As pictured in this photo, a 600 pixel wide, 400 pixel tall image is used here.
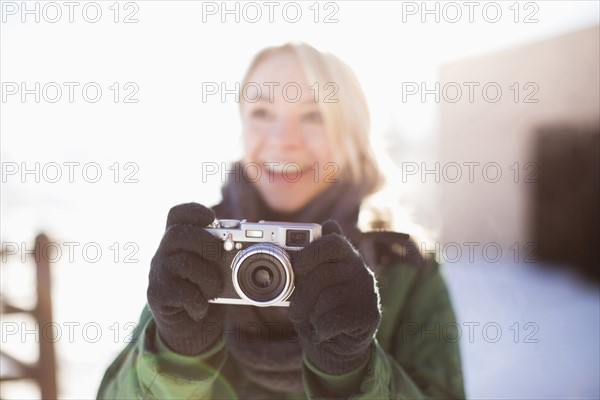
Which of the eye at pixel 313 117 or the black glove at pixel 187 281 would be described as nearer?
the black glove at pixel 187 281

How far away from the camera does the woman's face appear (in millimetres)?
1746

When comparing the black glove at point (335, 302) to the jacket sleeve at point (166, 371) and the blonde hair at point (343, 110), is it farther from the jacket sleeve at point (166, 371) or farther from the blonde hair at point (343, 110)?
the blonde hair at point (343, 110)

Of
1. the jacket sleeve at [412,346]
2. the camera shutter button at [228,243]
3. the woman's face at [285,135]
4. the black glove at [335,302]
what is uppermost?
the woman's face at [285,135]

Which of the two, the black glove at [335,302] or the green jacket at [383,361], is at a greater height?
the black glove at [335,302]

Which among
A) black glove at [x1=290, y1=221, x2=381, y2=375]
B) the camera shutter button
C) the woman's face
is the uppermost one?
the woman's face

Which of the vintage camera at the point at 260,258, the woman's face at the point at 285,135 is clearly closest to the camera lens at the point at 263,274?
the vintage camera at the point at 260,258

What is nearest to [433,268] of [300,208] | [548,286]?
[300,208]

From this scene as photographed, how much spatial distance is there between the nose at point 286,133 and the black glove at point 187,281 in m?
0.53

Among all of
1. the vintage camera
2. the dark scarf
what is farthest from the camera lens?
the dark scarf

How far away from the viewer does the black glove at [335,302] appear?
1.18 metres

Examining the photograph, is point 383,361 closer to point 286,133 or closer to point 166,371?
point 166,371

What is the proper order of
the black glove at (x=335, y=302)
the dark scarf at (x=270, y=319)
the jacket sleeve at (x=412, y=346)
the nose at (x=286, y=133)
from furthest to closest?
the nose at (x=286, y=133)
the dark scarf at (x=270, y=319)
the jacket sleeve at (x=412, y=346)
the black glove at (x=335, y=302)

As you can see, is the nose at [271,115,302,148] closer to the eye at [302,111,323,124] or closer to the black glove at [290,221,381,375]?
the eye at [302,111,323,124]

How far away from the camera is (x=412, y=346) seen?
1.58 meters
